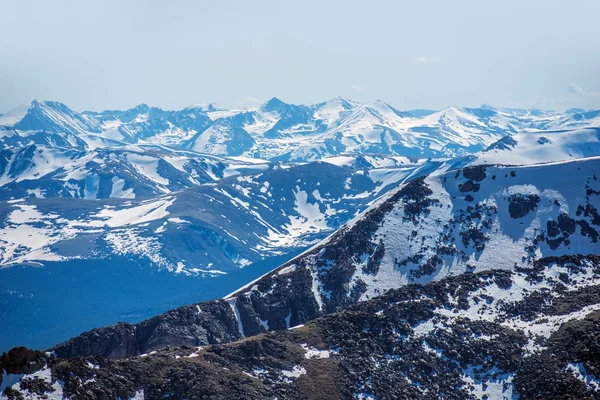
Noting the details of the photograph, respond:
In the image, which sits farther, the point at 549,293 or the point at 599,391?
the point at 549,293

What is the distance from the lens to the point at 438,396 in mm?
136500

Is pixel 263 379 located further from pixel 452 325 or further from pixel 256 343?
pixel 452 325

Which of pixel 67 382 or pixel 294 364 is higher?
pixel 67 382

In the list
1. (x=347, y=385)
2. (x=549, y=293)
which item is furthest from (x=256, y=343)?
(x=549, y=293)

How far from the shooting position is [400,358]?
145750 mm

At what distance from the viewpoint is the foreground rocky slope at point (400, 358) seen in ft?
391

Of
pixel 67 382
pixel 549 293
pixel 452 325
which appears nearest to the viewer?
pixel 67 382

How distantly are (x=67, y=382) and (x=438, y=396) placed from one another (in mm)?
67752

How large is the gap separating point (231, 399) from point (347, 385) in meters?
24.5

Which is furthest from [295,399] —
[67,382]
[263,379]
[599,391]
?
[599,391]

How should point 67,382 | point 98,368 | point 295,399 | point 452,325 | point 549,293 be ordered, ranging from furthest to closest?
1. point 549,293
2. point 452,325
3. point 295,399
4. point 98,368
5. point 67,382

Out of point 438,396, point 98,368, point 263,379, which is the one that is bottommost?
point 438,396

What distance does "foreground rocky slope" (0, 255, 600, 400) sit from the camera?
119 m

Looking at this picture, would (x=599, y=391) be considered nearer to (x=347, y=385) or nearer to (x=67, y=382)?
(x=347, y=385)
